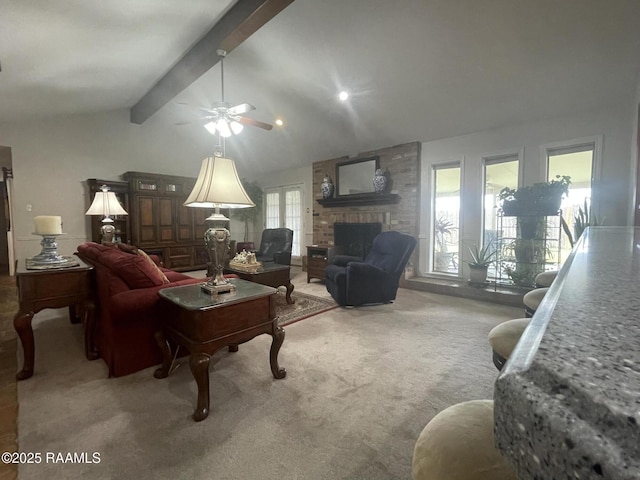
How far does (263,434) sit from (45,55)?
4.21 metres

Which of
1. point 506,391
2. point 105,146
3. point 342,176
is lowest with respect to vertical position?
point 506,391

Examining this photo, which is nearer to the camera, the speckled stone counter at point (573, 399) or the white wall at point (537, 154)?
the speckled stone counter at point (573, 399)

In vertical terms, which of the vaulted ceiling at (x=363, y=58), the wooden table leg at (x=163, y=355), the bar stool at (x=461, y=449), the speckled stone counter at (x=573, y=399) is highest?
the vaulted ceiling at (x=363, y=58)

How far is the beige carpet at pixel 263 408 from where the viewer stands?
1416mm

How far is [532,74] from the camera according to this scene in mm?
3254

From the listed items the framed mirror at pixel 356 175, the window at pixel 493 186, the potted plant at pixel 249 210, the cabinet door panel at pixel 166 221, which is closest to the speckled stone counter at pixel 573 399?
the window at pixel 493 186

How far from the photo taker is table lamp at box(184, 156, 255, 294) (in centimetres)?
186

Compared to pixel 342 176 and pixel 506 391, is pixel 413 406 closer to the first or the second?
pixel 506 391

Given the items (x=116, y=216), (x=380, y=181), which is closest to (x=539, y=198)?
(x=380, y=181)

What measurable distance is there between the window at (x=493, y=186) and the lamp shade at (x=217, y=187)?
389cm

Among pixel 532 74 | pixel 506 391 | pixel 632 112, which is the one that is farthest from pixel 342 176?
pixel 506 391

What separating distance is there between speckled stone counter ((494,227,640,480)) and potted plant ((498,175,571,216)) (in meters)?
3.95

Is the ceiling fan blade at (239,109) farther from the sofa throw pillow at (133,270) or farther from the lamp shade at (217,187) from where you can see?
the sofa throw pillow at (133,270)

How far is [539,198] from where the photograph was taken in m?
3.60
